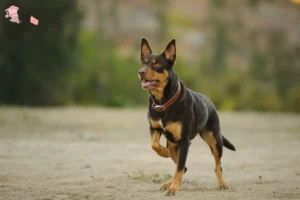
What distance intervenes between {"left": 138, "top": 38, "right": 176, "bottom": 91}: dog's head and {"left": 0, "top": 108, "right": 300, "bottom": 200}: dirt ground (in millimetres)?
1445

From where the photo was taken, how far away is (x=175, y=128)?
9156 millimetres

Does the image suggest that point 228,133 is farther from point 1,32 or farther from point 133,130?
point 1,32

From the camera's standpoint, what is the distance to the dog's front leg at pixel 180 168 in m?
9.05

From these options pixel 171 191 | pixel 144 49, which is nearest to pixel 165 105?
pixel 144 49

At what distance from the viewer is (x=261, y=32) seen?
77500 millimetres

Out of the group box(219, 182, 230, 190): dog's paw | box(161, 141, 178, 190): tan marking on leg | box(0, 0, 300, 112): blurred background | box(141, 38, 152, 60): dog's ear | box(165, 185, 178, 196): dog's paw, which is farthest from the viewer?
box(0, 0, 300, 112): blurred background

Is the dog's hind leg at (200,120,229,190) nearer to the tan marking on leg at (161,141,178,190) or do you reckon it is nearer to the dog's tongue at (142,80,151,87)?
the tan marking on leg at (161,141,178,190)

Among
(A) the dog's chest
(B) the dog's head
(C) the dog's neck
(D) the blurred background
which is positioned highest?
(B) the dog's head

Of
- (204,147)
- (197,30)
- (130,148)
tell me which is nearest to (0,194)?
(130,148)

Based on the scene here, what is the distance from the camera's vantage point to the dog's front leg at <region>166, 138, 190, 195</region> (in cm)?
905

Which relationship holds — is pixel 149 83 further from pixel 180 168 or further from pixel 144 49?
pixel 180 168

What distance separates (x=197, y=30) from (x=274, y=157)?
7563cm

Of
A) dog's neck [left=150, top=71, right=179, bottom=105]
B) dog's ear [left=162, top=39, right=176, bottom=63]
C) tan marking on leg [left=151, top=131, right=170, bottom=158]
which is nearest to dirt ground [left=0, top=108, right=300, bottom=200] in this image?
tan marking on leg [left=151, top=131, right=170, bottom=158]

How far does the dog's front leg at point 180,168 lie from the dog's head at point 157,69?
2.60ft
